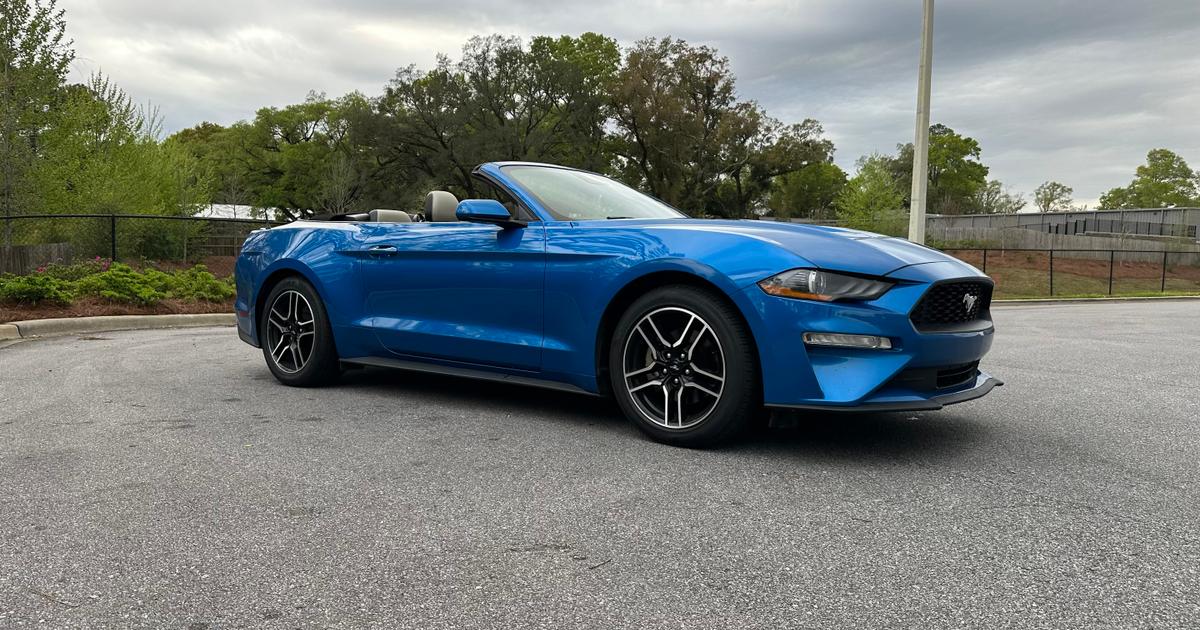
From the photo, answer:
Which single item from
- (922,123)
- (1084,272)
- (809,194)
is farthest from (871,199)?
(922,123)

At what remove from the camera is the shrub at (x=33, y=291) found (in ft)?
34.7

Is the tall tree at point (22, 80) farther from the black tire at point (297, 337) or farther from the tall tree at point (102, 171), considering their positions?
the black tire at point (297, 337)

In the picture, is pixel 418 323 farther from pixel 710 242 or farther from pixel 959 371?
pixel 959 371

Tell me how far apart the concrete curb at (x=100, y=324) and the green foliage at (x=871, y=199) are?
148 feet

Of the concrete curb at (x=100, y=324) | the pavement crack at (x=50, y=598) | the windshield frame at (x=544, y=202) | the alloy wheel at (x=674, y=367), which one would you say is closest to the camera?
the pavement crack at (x=50, y=598)

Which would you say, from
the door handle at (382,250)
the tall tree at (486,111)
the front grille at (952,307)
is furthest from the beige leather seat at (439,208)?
the tall tree at (486,111)

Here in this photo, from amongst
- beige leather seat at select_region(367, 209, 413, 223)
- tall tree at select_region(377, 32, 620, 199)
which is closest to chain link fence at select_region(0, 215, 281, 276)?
beige leather seat at select_region(367, 209, 413, 223)

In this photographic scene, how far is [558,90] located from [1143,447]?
5196 cm

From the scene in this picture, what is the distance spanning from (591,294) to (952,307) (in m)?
1.71

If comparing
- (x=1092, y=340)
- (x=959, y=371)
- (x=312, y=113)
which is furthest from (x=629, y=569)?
(x=312, y=113)

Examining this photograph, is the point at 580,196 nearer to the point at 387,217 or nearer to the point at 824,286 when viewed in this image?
the point at 387,217

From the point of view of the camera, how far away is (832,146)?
56.8m

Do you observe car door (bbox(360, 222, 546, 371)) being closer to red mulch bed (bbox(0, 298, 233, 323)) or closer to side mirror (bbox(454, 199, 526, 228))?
side mirror (bbox(454, 199, 526, 228))

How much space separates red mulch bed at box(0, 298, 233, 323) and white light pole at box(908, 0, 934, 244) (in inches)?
480
